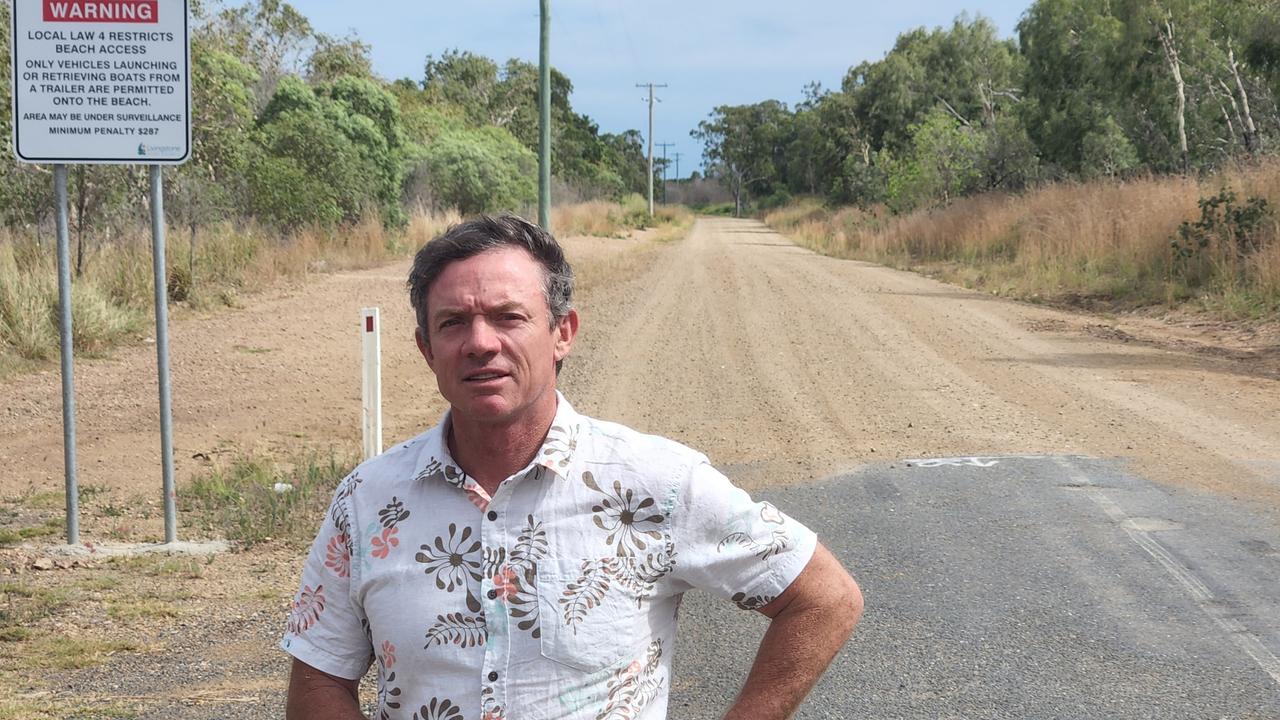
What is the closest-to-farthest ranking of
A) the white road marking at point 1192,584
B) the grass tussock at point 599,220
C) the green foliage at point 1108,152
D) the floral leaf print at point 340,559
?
the floral leaf print at point 340,559
the white road marking at point 1192,584
the green foliage at point 1108,152
the grass tussock at point 599,220

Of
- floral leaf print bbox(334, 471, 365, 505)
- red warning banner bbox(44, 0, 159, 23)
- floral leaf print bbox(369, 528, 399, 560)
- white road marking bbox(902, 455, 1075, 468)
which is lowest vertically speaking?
white road marking bbox(902, 455, 1075, 468)

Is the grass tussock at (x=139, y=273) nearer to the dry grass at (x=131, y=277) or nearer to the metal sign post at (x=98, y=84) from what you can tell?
the dry grass at (x=131, y=277)

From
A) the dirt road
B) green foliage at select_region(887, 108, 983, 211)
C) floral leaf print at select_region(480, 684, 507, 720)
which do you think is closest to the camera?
floral leaf print at select_region(480, 684, 507, 720)

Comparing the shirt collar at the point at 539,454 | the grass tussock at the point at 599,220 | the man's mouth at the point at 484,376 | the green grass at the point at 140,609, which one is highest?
the grass tussock at the point at 599,220

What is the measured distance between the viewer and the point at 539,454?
2.31m

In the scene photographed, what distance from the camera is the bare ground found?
5426 mm

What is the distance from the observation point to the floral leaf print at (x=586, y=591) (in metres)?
Answer: 2.24

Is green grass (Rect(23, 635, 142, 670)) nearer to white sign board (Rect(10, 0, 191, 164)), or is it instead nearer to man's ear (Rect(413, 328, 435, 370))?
white sign board (Rect(10, 0, 191, 164))

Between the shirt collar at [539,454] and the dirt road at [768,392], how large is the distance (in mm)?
5728

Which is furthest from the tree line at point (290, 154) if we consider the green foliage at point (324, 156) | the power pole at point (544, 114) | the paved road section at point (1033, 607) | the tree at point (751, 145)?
the tree at point (751, 145)

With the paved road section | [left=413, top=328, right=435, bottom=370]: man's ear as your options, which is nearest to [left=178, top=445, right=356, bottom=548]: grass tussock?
the paved road section

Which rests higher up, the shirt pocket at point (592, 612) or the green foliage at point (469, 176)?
the green foliage at point (469, 176)

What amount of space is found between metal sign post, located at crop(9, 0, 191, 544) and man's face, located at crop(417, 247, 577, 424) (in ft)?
14.1

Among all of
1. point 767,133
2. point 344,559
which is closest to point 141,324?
point 344,559
